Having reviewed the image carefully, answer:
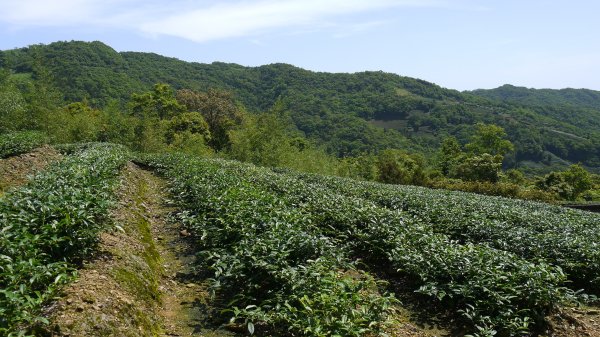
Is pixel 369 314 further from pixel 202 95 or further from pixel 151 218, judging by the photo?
pixel 202 95

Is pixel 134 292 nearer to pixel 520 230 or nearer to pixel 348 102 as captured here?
pixel 520 230

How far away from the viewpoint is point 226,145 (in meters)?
48.4

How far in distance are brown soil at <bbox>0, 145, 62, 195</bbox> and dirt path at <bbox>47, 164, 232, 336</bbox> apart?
5.47 metres

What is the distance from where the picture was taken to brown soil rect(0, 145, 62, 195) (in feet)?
38.6

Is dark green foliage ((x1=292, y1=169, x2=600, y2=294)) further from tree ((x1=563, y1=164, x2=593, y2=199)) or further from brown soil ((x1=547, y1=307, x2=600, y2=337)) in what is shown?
tree ((x1=563, y1=164, x2=593, y2=199))

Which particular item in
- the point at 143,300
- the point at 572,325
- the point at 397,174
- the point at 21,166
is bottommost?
the point at 397,174

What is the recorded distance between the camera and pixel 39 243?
4.52 meters

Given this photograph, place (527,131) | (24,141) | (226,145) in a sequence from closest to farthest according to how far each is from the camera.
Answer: (24,141)
(226,145)
(527,131)

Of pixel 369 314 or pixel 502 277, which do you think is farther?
pixel 502 277

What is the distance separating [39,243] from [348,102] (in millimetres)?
104027

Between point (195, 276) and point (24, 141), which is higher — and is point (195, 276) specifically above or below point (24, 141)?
below

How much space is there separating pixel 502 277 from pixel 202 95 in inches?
2146

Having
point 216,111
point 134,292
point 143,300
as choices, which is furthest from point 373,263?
point 216,111

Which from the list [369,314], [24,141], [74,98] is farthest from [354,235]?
[74,98]
